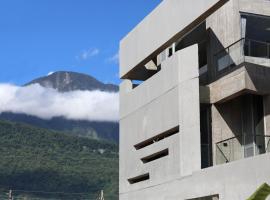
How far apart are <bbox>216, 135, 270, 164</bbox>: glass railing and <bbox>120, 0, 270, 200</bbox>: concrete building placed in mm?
29

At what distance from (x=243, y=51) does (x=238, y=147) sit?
9.64 feet

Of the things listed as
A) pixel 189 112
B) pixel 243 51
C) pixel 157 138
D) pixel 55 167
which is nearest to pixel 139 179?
pixel 157 138

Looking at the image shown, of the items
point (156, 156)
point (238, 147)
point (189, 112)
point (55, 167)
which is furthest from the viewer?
point (55, 167)

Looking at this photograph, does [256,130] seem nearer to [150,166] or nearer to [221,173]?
[221,173]

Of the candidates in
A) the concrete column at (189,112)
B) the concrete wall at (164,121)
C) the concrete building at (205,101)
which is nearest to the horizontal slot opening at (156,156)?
the concrete building at (205,101)

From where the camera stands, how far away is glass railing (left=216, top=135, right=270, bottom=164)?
17.5m

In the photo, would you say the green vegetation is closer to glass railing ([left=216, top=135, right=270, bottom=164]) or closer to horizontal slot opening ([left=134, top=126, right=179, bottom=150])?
horizontal slot opening ([left=134, top=126, right=179, bottom=150])

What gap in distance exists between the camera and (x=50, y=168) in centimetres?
12294

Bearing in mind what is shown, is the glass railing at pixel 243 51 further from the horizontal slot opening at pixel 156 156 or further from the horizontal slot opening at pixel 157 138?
the horizontal slot opening at pixel 156 156

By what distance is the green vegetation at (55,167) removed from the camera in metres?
114

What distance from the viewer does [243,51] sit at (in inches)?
715

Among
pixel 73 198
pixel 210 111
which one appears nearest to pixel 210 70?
pixel 210 111

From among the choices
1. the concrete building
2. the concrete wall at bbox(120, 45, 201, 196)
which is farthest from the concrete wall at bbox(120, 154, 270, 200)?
the concrete wall at bbox(120, 45, 201, 196)

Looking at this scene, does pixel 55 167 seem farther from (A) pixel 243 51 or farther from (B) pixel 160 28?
(A) pixel 243 51
